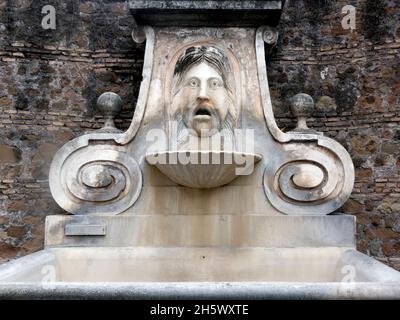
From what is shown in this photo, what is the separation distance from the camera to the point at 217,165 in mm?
4562

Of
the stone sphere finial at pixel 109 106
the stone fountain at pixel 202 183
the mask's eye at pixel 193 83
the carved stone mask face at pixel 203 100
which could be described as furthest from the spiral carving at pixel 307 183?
the stone sphere finial at pixel 109 106

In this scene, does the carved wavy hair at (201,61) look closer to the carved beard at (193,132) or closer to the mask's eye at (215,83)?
the mask's eye at (215,83)

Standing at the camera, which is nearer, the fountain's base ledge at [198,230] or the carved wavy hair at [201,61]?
the fountain's base ledge at [198,230]

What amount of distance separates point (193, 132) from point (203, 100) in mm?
254

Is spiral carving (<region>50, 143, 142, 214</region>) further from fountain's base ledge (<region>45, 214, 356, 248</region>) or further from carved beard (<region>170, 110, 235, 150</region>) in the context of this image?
carved beard (<region>170, 110, 235, 150</region>)

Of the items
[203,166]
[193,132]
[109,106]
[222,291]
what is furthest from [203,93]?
[222,291]

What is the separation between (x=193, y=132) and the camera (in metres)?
4.88

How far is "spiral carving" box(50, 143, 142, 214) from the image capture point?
16.0ft

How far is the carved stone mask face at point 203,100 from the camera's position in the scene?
484 cm

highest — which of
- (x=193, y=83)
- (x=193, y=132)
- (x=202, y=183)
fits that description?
(x=193, y=83)

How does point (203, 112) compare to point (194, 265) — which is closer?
point (194, 265)

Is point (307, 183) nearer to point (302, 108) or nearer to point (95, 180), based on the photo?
point (302, 108)

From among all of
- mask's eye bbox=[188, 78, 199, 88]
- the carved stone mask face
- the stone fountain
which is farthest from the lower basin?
mask's eye bbox=[188, 78, 199, 88]

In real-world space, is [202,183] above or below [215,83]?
below
